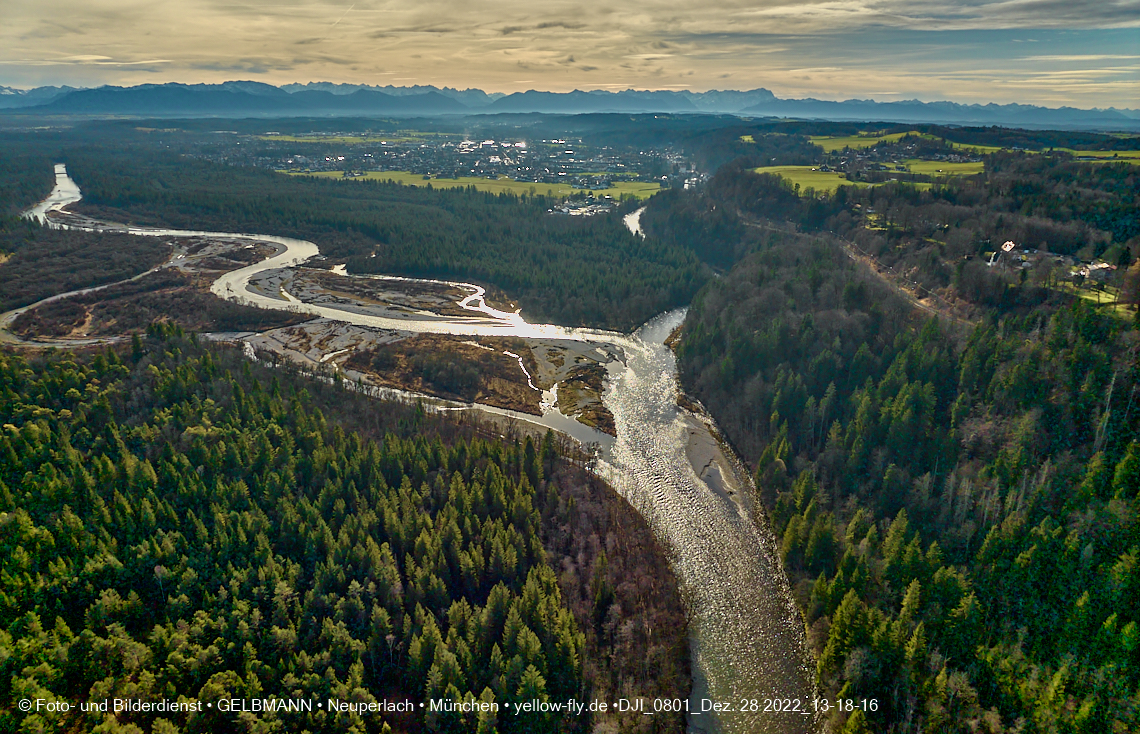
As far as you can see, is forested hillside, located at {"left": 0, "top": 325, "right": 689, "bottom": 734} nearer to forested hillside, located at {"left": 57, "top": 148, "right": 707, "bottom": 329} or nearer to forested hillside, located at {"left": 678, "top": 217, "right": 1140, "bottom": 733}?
forested hillside, located at {"left": 678, "top": 217, "right": 1140, "bottom": 733}

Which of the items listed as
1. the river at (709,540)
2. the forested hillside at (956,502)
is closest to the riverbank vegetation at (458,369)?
the river at (709,540)

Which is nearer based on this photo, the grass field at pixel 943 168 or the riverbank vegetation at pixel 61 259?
the riverbank vegetation at pixel 61 259

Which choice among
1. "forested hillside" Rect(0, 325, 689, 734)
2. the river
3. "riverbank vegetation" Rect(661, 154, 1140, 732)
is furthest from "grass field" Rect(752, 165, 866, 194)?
"forested hillside" Rect(0, 325, 689, 734)

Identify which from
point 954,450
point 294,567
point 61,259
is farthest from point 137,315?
point 954,450

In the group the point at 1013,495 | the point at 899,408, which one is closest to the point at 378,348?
the point at 899,408

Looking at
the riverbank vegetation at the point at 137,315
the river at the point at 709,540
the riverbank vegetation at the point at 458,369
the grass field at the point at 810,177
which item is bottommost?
the river at the point at 709,540

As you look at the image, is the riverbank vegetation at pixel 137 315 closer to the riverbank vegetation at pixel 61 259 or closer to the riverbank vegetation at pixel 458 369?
the riverbank vegetation at pixel 61 259

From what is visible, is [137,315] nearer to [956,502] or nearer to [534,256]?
[534,256]
